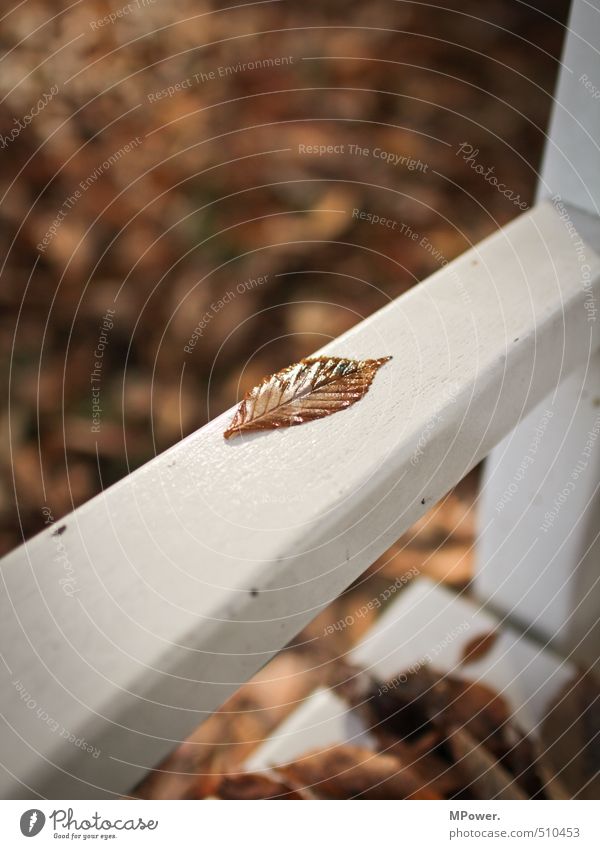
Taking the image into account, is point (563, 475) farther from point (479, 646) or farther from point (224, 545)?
point (224, 545)

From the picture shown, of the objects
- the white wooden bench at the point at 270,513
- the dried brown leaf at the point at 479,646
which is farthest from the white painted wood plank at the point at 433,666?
the white wooden bench at the point at 270,513

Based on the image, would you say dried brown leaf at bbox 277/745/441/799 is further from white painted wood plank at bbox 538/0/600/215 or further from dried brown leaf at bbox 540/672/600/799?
white painted wood plank at bbox 538/0/600/215

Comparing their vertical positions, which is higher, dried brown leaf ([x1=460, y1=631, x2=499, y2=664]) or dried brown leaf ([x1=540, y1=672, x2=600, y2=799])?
dried brown leaf ([x1=460, y1=631, x2=499, y2=664])

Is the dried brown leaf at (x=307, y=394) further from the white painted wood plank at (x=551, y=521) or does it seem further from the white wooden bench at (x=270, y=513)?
the white painted wood plank at (x=551, y=521)

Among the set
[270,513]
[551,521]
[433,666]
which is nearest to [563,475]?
[551,521]

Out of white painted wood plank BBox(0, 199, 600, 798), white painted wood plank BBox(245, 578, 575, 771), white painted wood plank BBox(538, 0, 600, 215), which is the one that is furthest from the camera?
white painted wood plank BBox(245, 578, 575, 771)

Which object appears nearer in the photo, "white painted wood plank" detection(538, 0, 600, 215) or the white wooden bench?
the white wooden bench

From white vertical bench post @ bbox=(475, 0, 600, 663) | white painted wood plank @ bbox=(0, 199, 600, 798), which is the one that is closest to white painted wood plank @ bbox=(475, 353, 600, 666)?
white vertical bench post @ bbox=(475, 0, 600, 663)
